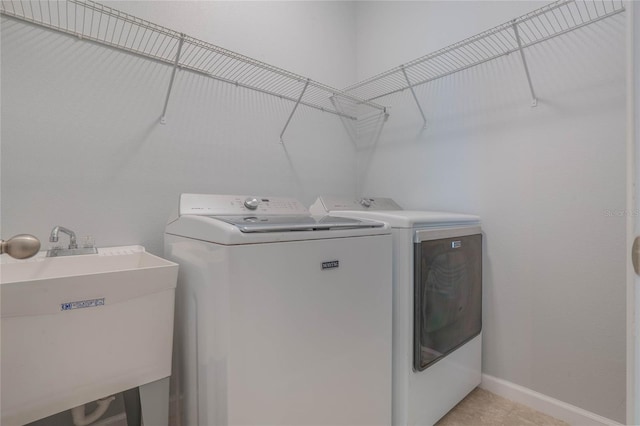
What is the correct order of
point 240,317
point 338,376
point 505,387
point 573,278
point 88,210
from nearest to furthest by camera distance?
point 240,317 < point 338,376 < point 88,210 < point 573,278 < point 505,387

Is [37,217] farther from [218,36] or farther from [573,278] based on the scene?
[573,278]

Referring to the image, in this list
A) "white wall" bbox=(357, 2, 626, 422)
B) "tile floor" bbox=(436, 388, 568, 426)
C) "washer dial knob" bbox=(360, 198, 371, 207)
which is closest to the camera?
"white wall" bbox=(357, 2, 626, 422)

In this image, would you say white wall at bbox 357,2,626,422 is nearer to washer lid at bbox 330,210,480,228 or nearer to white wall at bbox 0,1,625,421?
white wall at bbox 0,1,625,421

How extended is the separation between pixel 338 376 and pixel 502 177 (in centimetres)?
145

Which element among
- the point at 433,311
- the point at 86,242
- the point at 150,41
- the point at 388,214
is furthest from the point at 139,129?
the point at 433,311

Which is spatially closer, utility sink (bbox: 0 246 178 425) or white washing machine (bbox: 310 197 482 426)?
utility sink (bbox: 0 246 178 425)

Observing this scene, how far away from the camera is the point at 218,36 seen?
1715 millimetres

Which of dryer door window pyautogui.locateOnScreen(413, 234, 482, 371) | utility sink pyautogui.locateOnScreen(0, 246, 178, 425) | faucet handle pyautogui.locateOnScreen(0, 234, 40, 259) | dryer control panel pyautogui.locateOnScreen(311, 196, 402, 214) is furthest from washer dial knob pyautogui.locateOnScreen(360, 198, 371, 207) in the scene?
faucet handle pyautogui.locateOnScreen(0, 234, 40, 259)

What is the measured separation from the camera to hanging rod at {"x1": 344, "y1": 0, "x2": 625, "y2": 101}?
4.50 feet

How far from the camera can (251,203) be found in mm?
1452

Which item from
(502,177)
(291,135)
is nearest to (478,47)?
(502,177)

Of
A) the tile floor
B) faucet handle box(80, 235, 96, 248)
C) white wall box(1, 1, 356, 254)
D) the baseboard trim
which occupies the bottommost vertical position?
the tile floor

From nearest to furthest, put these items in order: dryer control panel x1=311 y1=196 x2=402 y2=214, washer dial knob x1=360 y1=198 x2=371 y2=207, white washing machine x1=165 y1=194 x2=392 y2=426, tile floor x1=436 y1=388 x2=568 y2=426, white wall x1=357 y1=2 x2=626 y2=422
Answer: white washing machine x1=165 y1=194 x2=392 y2=426 → white wall x1=357 y1=2 x2=626 y2=422 → tile floor x1=436 y1=388 x2=568 y2=426 → dryer control panel x1=311 y1=196 x2=402 y2=214 → washer dial knob x1=360 y1=198 x2=371 y2=207

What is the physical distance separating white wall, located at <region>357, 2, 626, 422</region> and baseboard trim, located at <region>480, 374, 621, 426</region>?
0.03 meters
